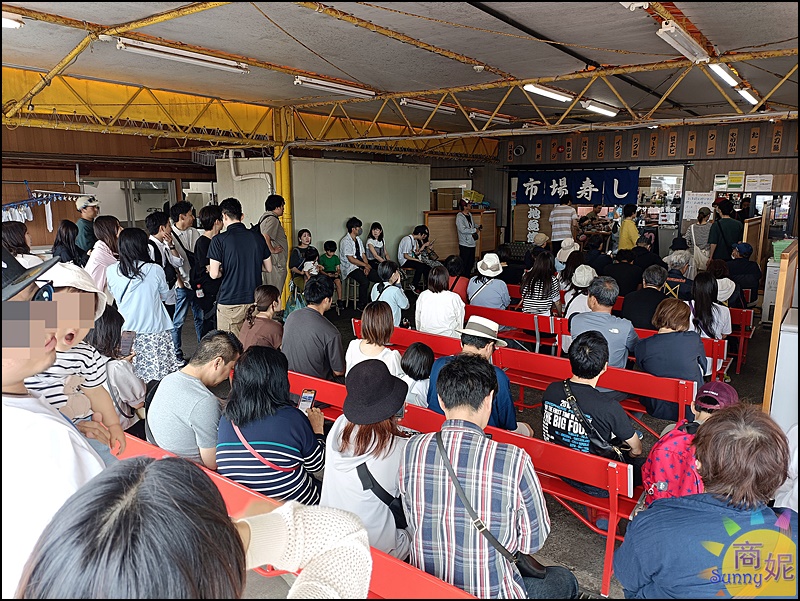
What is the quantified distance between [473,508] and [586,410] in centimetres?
120

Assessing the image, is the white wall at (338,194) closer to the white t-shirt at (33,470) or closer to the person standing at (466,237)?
the person standing at (466,237)

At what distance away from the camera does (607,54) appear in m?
5.13

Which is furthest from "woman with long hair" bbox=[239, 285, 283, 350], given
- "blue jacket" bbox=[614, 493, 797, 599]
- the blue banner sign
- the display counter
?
the blue banner sign

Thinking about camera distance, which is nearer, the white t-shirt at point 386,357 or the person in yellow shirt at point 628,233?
the white t-shirt at point 386,357

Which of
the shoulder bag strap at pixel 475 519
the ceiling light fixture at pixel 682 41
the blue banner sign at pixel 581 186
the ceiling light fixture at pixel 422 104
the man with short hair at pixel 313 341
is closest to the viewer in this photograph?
the shoulder bag strap at pixel 475 519

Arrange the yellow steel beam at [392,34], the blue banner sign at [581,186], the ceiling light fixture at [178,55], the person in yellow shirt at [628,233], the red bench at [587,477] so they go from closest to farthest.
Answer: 1. the red bench at [587,477]
2. the yellow steel beam at [392,34]
3. the ceiling light fixture at [178,55]
4. the person in yellow shirt at [628,233]
5. the blue banner sign at [581,186]

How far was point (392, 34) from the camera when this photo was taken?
432cm

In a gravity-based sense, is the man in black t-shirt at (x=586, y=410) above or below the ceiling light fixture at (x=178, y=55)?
below

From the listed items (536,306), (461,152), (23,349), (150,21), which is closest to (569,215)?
(461,152)

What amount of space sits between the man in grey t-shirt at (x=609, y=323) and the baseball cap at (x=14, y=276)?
363cm

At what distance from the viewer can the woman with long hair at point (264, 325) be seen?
4113 millimetres

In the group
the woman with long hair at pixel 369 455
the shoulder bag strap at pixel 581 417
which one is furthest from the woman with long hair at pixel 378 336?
the woman with long hair at pixel 369 455

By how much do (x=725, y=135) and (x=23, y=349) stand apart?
12.8m

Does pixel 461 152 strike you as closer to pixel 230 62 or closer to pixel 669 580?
pixel 230 62
